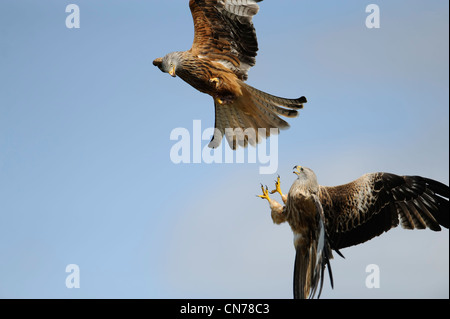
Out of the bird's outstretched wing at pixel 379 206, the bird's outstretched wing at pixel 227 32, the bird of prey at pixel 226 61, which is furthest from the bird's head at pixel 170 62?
the bird's outstretched wing at pixel 379 206

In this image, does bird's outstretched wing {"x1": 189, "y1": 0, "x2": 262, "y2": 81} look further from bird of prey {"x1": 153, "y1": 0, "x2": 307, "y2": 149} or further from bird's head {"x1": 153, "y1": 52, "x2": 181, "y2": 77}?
bird's head {"x1": 153, "y1": 52, "x2": 181, "y2": 77}

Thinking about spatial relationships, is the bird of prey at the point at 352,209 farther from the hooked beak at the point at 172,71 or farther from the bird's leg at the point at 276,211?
the hooked beak at the point at 172,71

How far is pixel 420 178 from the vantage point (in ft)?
32.9

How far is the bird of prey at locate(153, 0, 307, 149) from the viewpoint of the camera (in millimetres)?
10078

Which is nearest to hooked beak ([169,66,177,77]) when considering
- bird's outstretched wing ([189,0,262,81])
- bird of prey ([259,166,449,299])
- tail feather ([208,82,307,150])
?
bird's outstretched wing ([189,0,262,81])

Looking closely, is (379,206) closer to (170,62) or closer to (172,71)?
(172,71)

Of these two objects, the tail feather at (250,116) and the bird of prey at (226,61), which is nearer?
the bird of prey at (226,61)

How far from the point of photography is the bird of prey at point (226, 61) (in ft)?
33.1

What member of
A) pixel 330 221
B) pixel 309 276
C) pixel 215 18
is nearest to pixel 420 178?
pixel 330 221

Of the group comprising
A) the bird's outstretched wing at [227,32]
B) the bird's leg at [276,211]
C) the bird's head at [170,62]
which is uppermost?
the bird's outstretched wing at [227,32]

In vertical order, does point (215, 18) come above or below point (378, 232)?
above

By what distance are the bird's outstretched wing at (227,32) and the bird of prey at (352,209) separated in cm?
185
